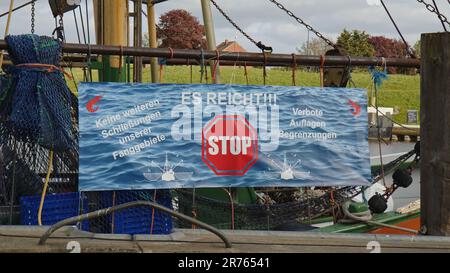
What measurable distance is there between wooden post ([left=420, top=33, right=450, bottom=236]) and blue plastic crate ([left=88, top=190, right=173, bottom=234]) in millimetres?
2290

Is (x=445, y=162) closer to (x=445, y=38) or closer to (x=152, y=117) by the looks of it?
(x=445, y=38)

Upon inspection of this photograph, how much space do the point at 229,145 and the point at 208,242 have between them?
1.73 meters

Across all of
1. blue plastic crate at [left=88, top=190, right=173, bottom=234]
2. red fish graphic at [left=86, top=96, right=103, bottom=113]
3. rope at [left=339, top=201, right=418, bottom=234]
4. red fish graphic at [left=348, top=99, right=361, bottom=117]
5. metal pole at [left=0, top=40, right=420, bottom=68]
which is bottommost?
rope at [left=339, top=201, right=418, bottom=234]

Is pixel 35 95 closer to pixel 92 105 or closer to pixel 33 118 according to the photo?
pixel 33 118

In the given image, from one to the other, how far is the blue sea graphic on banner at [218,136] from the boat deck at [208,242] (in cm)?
122

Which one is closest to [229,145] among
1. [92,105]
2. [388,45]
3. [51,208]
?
[92,105]

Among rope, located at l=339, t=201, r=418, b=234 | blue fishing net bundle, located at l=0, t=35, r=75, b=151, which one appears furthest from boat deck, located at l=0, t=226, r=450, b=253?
rope, located at l=339, t=201, r=418, b=234

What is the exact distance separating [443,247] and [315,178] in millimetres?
1914

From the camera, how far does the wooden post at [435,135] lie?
615cm

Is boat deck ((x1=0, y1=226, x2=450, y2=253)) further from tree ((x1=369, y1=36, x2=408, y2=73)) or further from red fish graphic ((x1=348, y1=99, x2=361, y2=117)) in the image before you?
tree ((x1=369, y1=36, x2=408, y2=73))

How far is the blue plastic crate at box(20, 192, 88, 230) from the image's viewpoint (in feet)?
20.9

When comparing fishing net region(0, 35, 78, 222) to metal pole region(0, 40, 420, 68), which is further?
metal pole region(0, 40, 420, 68)

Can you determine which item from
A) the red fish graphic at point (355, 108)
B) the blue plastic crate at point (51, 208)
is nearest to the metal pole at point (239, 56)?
the red fish graphic at point (355, 108)

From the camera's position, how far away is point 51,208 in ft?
21.2
